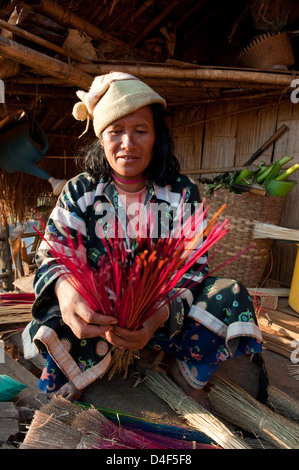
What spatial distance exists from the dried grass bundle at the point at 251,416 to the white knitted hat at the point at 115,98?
3.49 ft

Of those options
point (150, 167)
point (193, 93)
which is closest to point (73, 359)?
point (150, 167)

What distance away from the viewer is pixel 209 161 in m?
3.32

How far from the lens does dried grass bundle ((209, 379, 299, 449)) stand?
40.3 inches

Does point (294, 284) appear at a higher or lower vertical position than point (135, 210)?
lower

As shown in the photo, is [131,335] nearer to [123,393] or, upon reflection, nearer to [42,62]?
[123,393]

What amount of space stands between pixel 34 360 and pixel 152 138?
1.16 meters

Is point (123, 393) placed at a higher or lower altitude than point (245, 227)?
lower

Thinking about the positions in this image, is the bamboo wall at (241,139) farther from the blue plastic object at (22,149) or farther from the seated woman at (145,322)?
the seated woman at (145,322)

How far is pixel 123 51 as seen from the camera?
8.88 feet

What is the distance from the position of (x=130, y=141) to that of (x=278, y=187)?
1452 mm

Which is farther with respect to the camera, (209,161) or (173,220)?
(209,161)

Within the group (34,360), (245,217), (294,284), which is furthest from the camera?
(245,217)

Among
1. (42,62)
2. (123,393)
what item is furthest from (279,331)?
(42,62)
